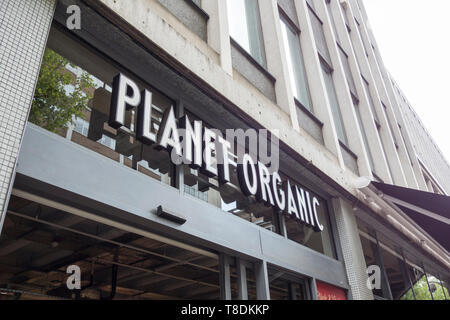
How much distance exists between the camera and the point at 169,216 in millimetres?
4191

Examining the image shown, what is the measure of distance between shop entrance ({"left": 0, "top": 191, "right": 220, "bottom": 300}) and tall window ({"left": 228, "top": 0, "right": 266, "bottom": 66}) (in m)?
3.68

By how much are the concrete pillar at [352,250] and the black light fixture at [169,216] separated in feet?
13.0

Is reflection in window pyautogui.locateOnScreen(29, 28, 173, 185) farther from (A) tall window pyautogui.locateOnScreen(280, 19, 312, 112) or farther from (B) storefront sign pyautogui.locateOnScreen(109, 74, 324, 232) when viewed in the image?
(A) tall window pyautogui.locateOnScreen(280, 19, 312, 112)

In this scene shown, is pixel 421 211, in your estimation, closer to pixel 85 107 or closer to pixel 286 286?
pixel 286 286

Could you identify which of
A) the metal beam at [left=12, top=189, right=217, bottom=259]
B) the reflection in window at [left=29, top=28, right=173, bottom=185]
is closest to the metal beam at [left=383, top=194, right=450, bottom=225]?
the metal beam at [left=12, top=189, right=217, bottom=259]

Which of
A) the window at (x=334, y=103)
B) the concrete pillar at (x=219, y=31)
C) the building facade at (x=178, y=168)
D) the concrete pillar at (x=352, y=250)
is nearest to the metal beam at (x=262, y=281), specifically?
the building facade at (x=178, y=168)

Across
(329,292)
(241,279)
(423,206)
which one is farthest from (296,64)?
(241,279)

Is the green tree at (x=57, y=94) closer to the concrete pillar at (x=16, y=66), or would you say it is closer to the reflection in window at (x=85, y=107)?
the reflection in window at (x=85, y=107)

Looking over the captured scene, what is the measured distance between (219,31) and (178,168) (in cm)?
232

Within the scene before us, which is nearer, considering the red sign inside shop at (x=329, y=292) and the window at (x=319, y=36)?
the red sign inside shop at (x=329, y=292)

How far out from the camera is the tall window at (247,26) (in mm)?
7121

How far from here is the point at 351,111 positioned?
385 inches

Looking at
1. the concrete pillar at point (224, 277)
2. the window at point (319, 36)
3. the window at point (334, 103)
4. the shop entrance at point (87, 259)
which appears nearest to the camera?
the concrete pillar at point (224, 277)
